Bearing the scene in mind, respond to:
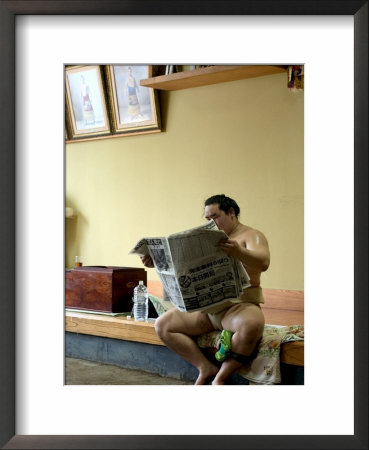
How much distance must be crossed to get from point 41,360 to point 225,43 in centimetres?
92

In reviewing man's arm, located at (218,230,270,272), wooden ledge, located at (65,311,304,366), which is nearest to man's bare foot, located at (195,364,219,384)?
wooden ledge, located at (65,311,304,366)

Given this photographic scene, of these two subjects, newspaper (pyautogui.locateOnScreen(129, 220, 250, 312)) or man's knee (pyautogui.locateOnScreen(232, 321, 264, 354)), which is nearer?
newspaper (pyautogui.locateOnScreen(129, 220, 250, 312))

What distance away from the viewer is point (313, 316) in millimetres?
1482

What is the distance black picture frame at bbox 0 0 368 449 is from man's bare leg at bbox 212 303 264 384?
0.89 metres

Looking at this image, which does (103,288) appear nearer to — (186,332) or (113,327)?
(113,327)

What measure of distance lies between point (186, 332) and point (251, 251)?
477mm

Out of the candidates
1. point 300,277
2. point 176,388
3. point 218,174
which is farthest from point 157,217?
point 176,388

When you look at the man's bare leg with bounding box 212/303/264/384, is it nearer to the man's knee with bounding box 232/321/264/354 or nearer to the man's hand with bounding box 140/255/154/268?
the man's knee with bounding box 232/321/264/354

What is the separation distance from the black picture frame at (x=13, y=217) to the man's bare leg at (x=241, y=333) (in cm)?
89

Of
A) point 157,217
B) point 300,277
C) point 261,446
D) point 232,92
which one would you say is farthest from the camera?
point 157,217

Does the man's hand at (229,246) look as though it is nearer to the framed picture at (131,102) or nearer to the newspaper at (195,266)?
the newspaper at (195,266)

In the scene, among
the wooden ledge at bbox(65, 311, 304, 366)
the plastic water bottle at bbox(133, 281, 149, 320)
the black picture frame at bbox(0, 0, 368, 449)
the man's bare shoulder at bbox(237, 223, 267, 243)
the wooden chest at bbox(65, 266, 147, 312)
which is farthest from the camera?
the wooden chest at bbox(65, 266, 147, 312)

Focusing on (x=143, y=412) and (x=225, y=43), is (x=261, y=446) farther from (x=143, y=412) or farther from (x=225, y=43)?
(x=225, y=43)

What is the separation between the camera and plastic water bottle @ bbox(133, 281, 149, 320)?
3.04 meters
